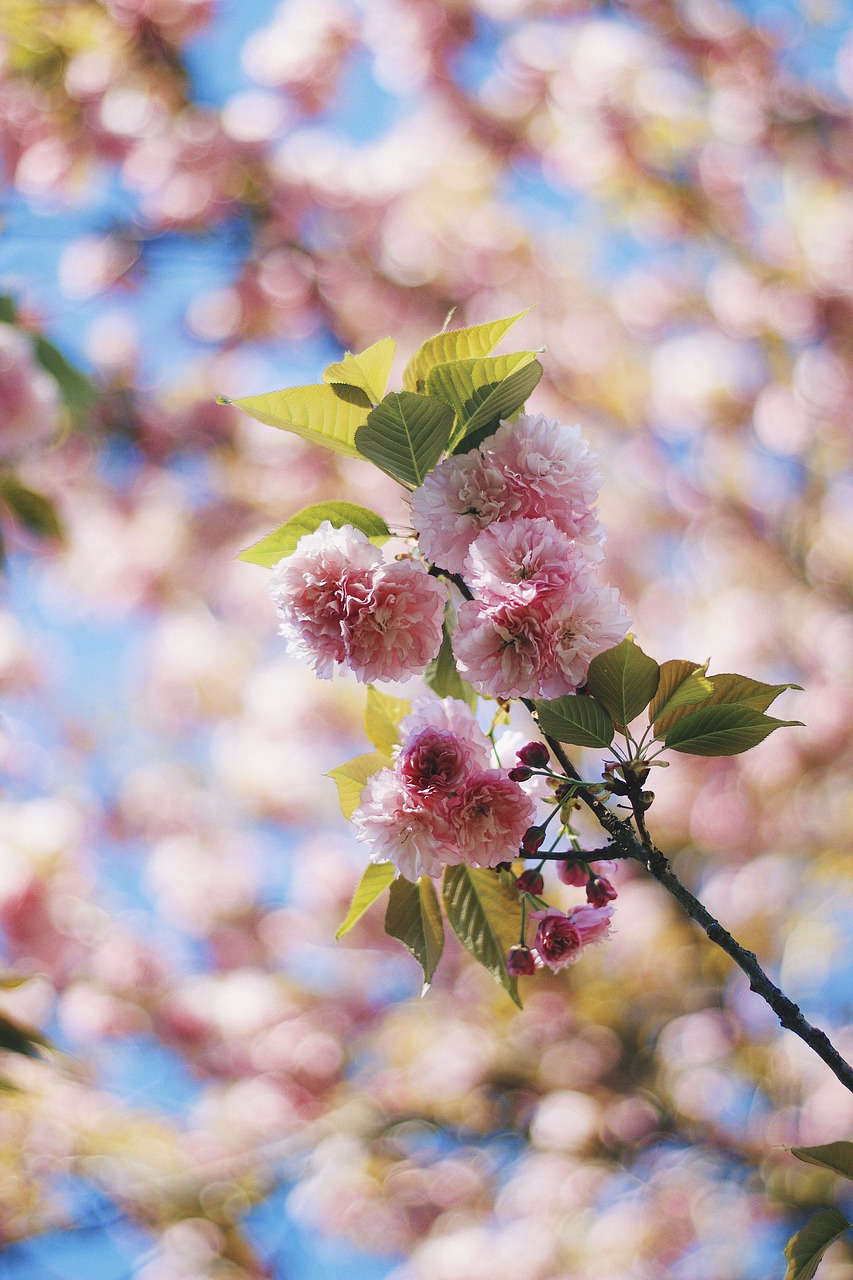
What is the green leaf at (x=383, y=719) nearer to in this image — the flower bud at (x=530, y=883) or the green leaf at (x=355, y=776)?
the green leaf at (x=355, y=776)

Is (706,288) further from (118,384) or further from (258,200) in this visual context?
(118,384)

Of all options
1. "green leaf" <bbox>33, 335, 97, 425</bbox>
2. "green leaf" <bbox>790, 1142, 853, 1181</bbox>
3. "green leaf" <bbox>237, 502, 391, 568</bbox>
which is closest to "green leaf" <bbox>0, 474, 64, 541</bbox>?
"green leaf" <bbox>33, 335, 97, 425</bbox>

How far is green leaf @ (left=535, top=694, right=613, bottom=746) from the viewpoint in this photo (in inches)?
21.7

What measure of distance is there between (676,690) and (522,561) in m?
0.13

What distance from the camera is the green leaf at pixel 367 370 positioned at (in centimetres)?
66

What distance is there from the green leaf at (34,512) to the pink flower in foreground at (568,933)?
1.19 meters

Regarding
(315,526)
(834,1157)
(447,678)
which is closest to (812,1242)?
(834,1157)

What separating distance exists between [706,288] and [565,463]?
3.67 m

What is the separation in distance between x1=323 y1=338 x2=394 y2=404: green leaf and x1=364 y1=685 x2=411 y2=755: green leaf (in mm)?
243

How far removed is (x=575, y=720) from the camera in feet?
1.82

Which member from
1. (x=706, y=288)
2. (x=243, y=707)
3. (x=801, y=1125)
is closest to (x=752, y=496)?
(x=706, y=288)

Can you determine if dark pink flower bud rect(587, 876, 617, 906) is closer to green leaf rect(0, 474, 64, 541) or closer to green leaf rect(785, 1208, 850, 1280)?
green leaf rect(785, 1208, 850, 1280)

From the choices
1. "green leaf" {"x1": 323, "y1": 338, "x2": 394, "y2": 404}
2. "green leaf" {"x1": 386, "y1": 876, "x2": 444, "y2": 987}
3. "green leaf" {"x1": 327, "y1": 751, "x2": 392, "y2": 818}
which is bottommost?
"green leaf" {"x1": 386, "y1": 876, "x2": 444, "y2": 987}

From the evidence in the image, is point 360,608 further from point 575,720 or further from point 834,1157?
point 834,1157
